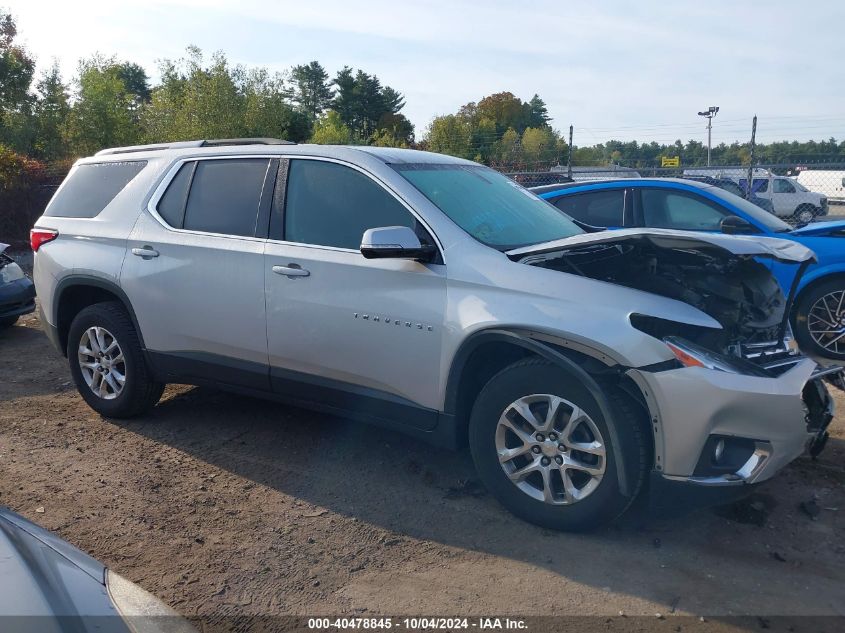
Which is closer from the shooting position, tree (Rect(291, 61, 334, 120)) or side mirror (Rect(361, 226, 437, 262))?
side mirror (Rect(361, 226, 437, 262))

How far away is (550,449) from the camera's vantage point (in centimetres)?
358

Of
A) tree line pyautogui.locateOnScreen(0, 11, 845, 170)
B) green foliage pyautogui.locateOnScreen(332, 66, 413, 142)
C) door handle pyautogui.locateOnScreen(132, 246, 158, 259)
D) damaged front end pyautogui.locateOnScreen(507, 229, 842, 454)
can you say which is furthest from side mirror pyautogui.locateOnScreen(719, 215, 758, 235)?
green foliage pyautogui.locateOnScreen(332, 66, 413, 142)

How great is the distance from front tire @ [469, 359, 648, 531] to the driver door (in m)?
0.39

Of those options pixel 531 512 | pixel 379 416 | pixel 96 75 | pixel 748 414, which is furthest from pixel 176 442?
pixel 96 75

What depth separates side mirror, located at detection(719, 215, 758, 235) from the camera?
6.84 metres

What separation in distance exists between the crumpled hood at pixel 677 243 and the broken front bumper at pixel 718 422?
624 mm

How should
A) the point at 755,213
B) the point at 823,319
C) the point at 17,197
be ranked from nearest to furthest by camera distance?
1. the point at 823,319
2. the point at 755,213
3. the point at 17,197

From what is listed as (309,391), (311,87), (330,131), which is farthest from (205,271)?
(311,87)

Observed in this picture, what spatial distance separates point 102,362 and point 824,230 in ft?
21.1

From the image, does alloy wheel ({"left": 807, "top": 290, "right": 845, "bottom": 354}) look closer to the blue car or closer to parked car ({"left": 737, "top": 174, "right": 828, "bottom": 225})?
the blue car

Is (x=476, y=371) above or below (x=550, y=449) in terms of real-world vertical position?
above

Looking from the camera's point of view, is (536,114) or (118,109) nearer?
(118,109)

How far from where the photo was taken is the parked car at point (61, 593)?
1.78 meters

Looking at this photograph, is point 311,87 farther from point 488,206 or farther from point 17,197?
point 488,206
